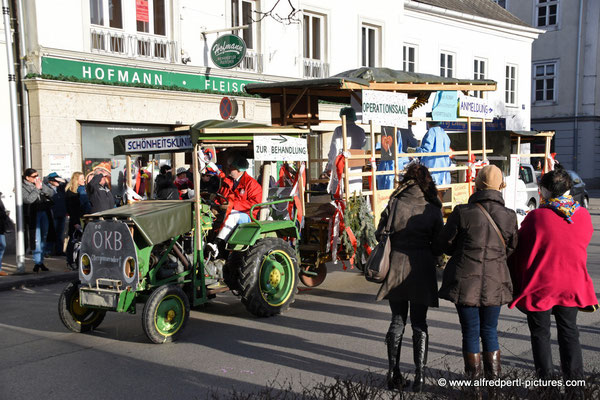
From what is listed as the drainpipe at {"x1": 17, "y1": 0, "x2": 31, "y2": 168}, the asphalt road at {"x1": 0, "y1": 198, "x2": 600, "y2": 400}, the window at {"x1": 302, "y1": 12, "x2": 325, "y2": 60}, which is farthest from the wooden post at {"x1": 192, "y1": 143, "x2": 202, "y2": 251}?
the window at {"x1": 302, "y1": 12, "x2": 325, "y2": 60}

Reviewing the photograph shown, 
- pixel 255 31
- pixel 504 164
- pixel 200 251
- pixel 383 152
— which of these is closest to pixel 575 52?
pixel 255 31

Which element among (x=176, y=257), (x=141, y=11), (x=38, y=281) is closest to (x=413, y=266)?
(x=176, y=257)

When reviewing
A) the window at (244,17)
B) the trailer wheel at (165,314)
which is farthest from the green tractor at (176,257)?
the window at (244,17)

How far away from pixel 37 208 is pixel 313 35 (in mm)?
10982

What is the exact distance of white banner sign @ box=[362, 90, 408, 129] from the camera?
8.34m

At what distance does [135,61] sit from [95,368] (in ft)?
35.0

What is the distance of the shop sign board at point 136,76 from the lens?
13.9 metres

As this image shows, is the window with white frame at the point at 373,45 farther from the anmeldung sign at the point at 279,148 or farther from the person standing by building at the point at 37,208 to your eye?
the anmeldung sign at the point at 279,148

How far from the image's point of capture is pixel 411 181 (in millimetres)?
5156

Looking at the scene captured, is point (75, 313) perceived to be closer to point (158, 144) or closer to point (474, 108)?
point (158, 144)

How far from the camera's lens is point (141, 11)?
15.6 m

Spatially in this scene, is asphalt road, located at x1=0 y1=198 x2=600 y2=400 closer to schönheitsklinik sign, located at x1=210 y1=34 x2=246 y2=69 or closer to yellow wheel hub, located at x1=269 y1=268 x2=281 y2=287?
yellow wheel hub, located at x1=269 y1=268 x2=281 y2=287

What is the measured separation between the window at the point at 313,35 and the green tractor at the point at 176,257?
11.7 m

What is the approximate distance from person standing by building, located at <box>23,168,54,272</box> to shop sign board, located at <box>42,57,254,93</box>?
9.95 feet
